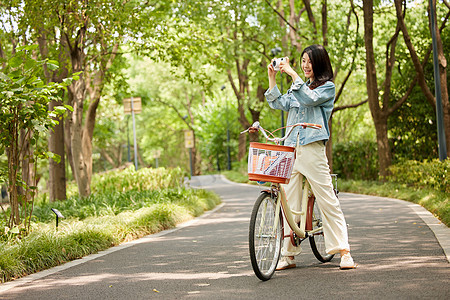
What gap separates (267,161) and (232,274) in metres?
1.29

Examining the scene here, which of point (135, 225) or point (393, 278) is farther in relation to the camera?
point (135, 225)

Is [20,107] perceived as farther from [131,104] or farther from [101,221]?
[131,104]

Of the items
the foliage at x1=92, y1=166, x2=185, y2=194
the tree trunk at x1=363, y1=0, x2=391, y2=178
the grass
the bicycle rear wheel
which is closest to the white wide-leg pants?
the bicycle rear wheel

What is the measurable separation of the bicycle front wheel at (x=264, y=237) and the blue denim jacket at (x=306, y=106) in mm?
676

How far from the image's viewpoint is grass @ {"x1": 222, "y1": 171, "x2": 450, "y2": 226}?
9.83m

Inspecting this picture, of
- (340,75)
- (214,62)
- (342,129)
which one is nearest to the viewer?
(214,62)

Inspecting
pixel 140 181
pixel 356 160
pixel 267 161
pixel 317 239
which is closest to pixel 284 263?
pixel 317 239

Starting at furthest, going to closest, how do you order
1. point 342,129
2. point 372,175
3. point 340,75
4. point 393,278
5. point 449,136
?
point 342,129, point 340,75, point 372,175, point 449,136, point 393,278

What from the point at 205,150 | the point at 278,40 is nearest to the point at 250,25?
the point at 278,40

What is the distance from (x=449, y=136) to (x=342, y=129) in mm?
23251

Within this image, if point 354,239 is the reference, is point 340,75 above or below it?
above

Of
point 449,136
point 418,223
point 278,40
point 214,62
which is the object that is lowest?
point 418,223

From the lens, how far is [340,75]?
37250 millimetres

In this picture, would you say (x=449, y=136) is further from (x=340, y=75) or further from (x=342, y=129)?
(x=342, y=129)
